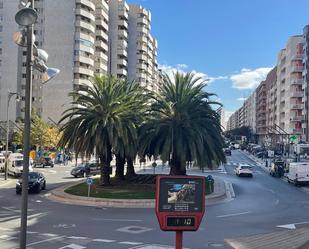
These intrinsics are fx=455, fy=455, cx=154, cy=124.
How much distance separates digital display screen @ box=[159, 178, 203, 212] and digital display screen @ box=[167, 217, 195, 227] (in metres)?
0.16

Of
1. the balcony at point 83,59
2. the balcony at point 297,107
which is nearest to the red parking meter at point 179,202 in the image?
the balcony at point 83,59

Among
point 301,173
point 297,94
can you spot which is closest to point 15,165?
point 301,173

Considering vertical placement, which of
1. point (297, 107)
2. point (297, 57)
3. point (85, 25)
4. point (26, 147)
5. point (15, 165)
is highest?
point (85, 25)

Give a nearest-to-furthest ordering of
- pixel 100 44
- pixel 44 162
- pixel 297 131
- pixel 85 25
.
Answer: pixel 44 162 < pixel 85 25 < pixel 100 44 < pixel 297 131

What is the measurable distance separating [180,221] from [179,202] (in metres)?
0.39

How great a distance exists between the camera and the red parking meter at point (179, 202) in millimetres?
8820

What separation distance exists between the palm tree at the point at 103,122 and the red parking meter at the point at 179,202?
2245cm

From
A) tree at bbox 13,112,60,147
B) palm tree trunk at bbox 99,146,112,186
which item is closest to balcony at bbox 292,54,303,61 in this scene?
tree at bbox 13,112,60,147

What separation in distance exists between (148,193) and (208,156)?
5.54m

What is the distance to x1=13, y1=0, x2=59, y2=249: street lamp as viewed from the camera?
350 inches

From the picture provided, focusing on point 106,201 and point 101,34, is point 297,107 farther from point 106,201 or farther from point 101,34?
point 106,201

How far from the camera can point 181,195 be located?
8906 millimetres

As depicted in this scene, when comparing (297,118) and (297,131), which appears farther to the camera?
(297,118)

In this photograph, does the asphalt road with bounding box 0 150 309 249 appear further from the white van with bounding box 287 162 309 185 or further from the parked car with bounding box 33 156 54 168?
the parked car with bounding box 33 156 54 168
